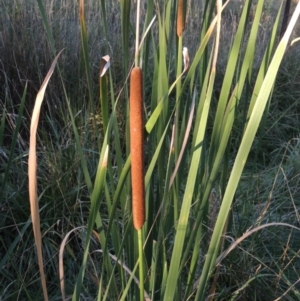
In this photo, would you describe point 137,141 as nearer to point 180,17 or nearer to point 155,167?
point 180,17

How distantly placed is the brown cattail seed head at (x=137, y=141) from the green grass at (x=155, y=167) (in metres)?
0.09

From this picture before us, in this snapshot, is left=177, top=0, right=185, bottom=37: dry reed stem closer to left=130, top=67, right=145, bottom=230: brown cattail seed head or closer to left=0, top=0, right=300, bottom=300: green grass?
left=0, top=0, right=300, bottom=300: green grass

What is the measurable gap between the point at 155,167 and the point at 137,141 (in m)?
0.63

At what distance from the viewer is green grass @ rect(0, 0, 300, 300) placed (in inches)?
31.0

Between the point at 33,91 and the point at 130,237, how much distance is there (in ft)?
4.93

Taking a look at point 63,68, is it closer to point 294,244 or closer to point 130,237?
point 294,244

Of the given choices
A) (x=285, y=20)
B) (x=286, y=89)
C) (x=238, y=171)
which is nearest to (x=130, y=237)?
(x=238, y=171)

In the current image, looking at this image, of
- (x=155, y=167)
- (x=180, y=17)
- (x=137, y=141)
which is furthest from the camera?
(x=155, y=167)

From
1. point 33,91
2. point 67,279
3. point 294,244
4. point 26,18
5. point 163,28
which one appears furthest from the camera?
point 26,18

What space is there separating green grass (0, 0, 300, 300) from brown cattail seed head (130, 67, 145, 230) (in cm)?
9

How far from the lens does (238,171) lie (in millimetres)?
685

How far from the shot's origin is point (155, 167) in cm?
121

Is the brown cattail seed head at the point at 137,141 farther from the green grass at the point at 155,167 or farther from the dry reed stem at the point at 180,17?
the dry reed stem at the point at 180,17

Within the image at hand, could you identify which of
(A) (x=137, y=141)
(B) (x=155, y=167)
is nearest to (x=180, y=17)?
(A) (x=137, y=141)
